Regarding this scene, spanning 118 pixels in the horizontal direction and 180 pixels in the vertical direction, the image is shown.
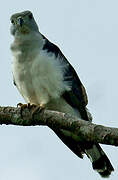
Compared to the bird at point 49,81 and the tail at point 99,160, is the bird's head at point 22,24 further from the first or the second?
the tail at point 99,160

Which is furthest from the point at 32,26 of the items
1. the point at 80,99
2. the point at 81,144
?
the point at 81,144

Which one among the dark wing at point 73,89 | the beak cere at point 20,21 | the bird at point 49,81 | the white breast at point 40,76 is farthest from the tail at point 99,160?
the beak cere at point 20,21

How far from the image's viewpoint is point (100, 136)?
19.9ft

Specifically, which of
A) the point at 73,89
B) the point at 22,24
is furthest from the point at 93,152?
the point at 22,24

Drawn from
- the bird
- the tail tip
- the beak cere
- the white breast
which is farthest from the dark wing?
the tail tip

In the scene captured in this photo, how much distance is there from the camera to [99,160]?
27.8 ft

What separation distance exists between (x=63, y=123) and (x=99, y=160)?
2208 millimetres

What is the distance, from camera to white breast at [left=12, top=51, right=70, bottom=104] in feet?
27.1

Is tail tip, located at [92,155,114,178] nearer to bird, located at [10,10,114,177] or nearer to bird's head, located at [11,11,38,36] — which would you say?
bird, located at [10,10,114,177]

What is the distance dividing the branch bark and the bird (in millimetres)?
985

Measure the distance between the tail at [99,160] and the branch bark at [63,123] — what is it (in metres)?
1.58

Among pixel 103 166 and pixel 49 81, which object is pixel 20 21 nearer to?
pixel 49 81

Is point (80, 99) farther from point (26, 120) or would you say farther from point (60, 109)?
point (26, 120)

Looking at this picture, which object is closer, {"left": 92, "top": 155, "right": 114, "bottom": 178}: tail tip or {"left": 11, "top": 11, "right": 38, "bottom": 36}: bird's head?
{"left": 92, "top": 155, "right": 114, "bottom": 178}: tail tip
